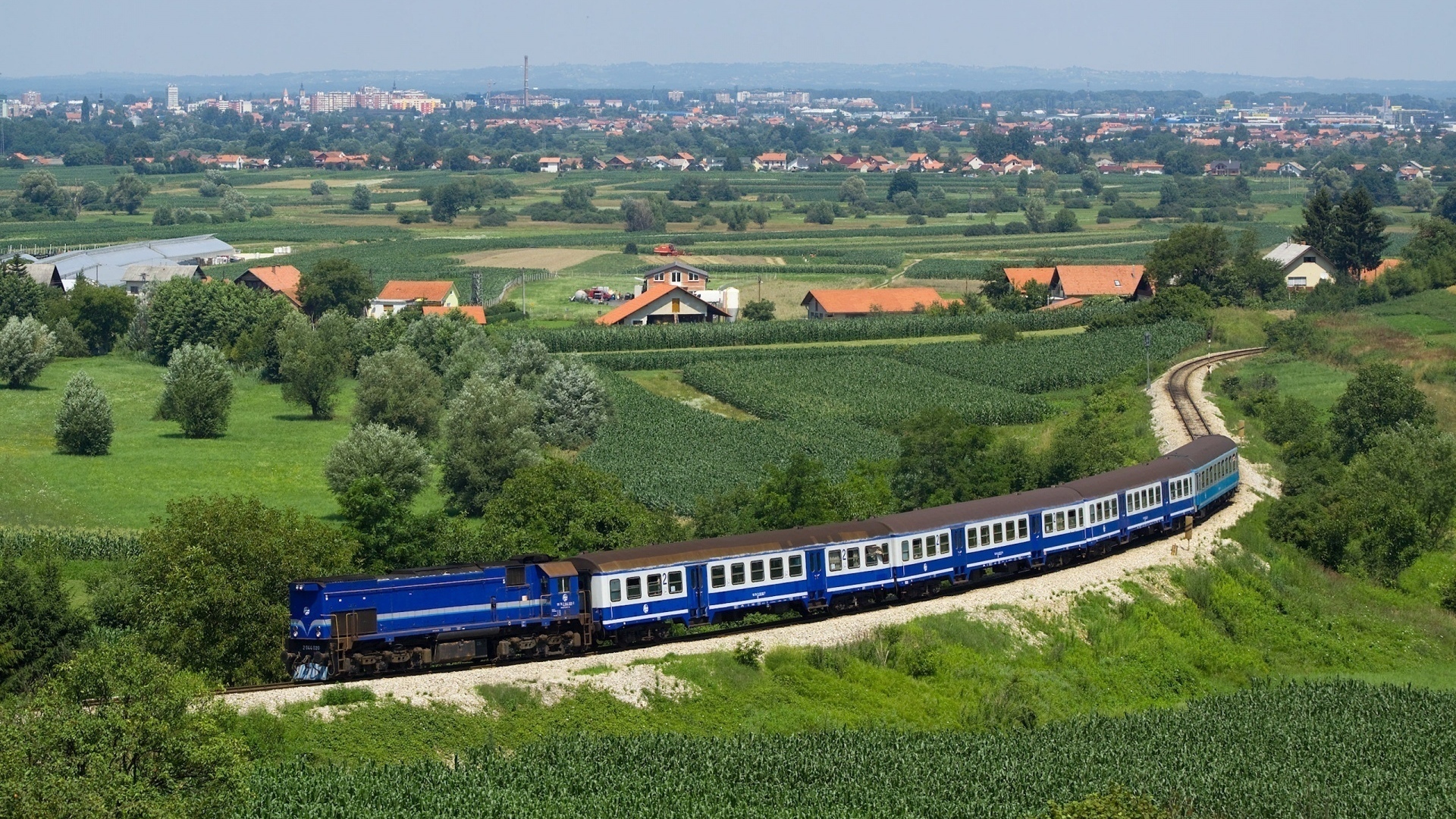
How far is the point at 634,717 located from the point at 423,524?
16891 mm

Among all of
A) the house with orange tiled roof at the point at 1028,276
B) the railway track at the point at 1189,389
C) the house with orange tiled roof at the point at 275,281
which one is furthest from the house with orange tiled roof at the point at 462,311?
the railway track at the point at 1189,389

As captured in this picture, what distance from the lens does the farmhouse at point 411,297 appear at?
394 ft

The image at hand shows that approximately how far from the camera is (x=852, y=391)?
296 feet

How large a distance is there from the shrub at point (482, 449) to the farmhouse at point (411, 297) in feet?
156

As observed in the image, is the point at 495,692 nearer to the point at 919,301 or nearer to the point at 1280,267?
the point at 919,301

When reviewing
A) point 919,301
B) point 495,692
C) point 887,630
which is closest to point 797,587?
point 887,630

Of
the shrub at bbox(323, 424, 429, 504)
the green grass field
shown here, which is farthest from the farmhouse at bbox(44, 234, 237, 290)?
the shrub at bbox(323, 424, 429, 504)

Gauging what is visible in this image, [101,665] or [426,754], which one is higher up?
[101,665]

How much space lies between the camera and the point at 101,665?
94.0 ft

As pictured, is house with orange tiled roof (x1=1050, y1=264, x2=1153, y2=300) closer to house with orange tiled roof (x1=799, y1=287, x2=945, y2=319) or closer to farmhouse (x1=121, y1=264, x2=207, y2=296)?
house with orange tiled roof (x1=799, y1=287, x2=945, y2=319)

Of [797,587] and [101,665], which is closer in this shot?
[101,665]

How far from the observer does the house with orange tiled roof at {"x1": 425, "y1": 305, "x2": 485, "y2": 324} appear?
109 meters

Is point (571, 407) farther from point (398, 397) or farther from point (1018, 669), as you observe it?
point (1018, 669)

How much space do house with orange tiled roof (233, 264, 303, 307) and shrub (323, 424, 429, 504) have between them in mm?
52528
